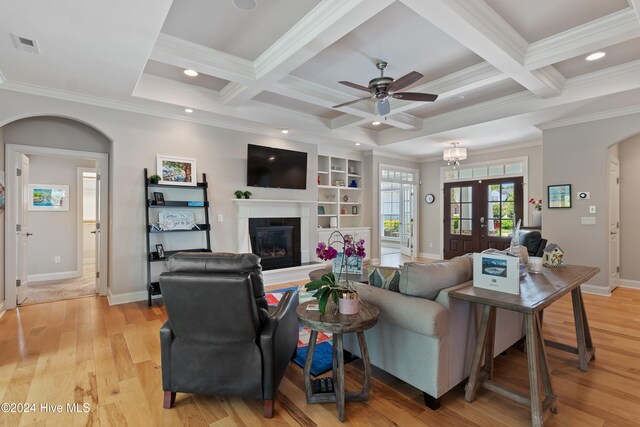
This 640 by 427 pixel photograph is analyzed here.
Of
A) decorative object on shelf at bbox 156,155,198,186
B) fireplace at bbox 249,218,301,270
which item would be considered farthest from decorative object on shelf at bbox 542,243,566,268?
decorative object on shelf at bbox 156,155,198,186

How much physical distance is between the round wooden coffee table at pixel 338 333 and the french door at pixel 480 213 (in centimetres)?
587

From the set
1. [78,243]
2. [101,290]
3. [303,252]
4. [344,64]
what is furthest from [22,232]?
[344,64]

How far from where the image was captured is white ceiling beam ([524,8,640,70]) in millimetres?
2779

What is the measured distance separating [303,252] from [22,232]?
412cm

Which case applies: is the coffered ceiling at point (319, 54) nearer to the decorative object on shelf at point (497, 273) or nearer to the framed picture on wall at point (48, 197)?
the decorative object on shelf at point (497, 273)

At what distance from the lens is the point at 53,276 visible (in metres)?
5.62

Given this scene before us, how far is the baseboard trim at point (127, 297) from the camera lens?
4250mm

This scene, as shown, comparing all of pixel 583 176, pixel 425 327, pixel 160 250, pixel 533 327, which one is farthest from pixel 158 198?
pixel 583 176

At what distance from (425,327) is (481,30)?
8.16 feet

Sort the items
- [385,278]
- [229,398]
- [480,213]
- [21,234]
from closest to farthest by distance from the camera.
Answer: [229,398]
[385,278]
[21,234]
[480,213]

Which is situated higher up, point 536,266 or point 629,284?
point 536,266

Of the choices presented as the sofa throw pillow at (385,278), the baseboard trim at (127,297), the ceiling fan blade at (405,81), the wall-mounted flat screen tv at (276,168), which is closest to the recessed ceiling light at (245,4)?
the ceiling fan blade at (405,81)

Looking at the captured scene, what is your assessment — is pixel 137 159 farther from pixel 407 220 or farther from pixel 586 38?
pixel 407 220

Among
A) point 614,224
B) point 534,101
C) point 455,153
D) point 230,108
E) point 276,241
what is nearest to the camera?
point 534,101
